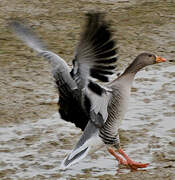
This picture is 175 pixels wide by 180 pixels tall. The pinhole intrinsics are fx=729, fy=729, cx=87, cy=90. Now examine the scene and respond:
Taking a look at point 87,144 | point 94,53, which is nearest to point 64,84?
point 94,53

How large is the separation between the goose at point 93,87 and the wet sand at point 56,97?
Answer: 0.81 feet

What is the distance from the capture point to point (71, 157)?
6723mm

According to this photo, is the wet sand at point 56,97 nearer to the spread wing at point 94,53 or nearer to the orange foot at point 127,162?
the orange foot at point 127,162

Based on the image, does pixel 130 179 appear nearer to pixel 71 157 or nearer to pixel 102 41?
pixel 71 157

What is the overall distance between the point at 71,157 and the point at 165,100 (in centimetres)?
260

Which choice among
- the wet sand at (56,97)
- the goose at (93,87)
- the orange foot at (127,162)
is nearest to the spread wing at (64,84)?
the goose at (93,87)

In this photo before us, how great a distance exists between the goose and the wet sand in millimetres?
247

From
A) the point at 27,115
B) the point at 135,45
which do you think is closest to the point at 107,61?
the point at 27,115

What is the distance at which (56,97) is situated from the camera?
9.15m

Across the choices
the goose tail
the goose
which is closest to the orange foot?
the goose

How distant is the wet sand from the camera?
23.2 feet

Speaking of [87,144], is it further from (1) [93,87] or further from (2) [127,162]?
(1) [93,87]

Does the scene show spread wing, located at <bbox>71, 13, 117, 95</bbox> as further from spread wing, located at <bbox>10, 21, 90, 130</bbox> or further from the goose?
spread wing, located at <bbox>10, 21, 90, 130</bbox>

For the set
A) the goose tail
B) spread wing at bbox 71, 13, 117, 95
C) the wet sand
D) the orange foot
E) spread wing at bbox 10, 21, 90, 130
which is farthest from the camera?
the wet sand
